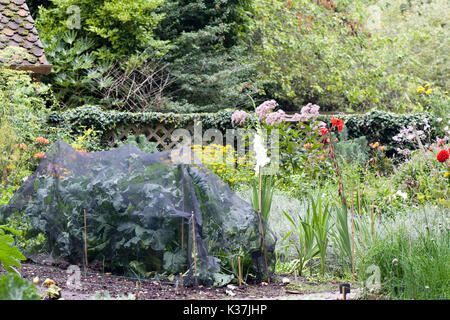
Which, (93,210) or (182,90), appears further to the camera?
(182,90)

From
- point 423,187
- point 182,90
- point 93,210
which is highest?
point 182,90

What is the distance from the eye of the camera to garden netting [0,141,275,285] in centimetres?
307

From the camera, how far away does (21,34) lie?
832 cm

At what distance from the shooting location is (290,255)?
381cm

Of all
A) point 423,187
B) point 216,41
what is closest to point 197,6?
point 216,41

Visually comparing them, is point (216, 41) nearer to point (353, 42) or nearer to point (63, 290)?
point (353, 42)

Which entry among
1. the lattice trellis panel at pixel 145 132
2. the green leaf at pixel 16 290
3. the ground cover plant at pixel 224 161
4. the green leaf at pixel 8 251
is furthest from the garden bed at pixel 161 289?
the lattice trellis panel at pixel 145 132

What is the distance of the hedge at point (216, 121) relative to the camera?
8.71 meters

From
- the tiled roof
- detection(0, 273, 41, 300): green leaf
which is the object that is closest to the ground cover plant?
detection(0, 273, 41, 300): green leaf

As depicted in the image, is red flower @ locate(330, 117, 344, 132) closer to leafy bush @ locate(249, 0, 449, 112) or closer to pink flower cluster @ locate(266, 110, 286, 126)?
pink flower cluster @ locate(266, 110, 286, 126)

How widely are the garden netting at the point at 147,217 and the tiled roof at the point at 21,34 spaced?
4.90 m

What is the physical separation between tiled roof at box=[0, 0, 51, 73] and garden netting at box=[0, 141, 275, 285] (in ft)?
16.1
